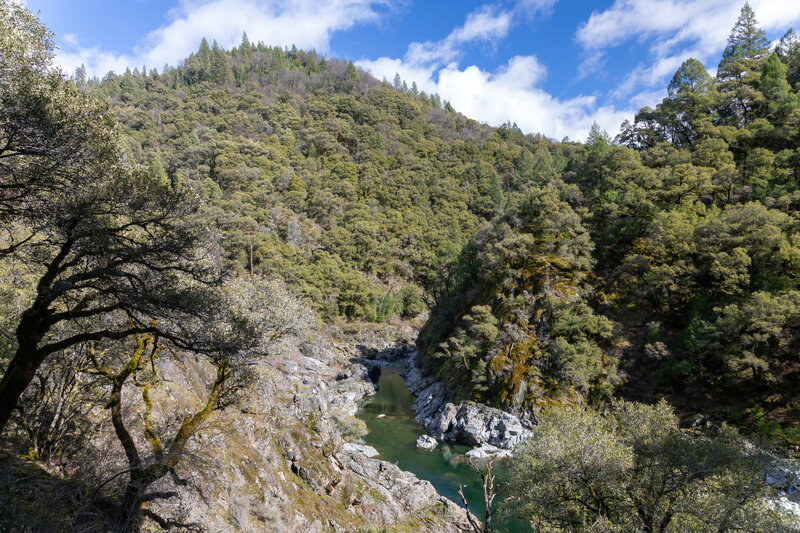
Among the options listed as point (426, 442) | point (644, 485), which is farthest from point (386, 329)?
point (644, 485)

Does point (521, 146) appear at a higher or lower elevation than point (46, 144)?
higher

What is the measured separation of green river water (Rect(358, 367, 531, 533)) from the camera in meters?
26.4

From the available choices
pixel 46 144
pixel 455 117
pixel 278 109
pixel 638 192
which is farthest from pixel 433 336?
pixel 455 117

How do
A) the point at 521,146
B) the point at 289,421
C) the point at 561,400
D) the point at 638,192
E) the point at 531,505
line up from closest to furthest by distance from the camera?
1. the point at 531,505
2. the point at 289,421
3. the point at 561,400
4. the point at 638,192
5. the point at 521,146

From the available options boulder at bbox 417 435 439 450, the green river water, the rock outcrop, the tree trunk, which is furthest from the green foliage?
boulder at bbox 417 435 439 450

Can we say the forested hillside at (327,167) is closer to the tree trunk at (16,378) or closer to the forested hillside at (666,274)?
the forested hillside at (666,274)

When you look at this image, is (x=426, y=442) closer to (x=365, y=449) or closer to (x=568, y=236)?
(x=365, y=449)

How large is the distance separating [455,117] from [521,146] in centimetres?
3301

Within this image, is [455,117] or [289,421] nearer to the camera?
[289,421]

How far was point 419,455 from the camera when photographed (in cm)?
3284

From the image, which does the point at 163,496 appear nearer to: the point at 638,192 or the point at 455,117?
the point at 638,192

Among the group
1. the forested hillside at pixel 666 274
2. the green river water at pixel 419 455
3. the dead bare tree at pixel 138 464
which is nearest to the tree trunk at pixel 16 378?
the dead bare tree at pixel 138 464

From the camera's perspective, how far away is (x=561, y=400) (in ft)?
113

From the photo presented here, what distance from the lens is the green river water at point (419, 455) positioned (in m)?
26.4
